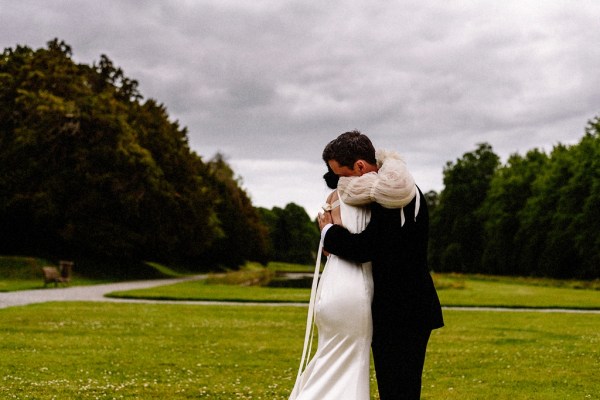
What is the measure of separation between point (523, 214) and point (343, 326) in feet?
200

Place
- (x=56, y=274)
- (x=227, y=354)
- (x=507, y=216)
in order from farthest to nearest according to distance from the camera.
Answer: (x=507, y=216), (x=56, y=274), (x=227, y=354)

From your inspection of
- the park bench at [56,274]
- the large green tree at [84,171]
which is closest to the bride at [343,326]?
the park bench at [56,274]

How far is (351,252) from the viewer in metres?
4.02

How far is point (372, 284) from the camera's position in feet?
13.5

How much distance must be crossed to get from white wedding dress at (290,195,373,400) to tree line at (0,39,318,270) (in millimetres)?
34413

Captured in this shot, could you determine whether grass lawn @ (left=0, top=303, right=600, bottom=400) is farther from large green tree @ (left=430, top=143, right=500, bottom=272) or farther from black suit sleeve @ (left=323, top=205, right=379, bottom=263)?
large green tree @ (left=430, top=143, right=500, bottom=272)

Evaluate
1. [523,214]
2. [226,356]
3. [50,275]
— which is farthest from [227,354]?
[523,214]

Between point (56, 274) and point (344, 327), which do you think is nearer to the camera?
point (344, 327)

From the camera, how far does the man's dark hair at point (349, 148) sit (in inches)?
163

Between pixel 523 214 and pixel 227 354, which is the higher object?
pixel 523 214

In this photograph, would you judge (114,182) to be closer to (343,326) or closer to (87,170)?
(87,170)

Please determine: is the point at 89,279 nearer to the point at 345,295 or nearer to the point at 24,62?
the point at 24,62

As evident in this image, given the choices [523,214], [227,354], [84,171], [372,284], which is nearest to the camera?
[372,284]

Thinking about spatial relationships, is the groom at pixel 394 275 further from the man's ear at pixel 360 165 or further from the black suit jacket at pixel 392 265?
the man's ear at pixel 360 165
